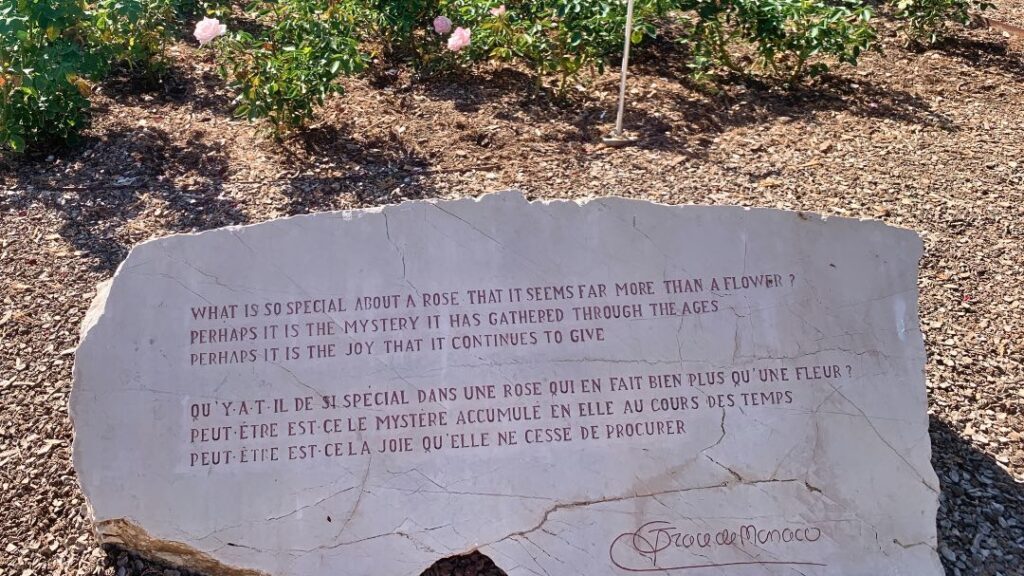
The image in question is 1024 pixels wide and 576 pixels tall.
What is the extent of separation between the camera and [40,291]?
4.18m

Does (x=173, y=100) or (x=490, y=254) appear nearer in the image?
(x=490, y=254)

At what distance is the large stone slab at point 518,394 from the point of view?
2.92 meters

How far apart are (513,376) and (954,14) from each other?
5.06 metres

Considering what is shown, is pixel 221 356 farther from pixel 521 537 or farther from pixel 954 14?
pixel 954 14

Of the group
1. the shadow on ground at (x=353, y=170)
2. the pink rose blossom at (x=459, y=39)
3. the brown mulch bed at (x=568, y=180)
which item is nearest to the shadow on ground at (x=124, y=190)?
the brown mulch bed at (x=568, y=180)

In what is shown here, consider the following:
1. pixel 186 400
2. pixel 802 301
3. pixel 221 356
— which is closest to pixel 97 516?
pixel 186 400

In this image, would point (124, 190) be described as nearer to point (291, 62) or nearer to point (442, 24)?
point (291, 62)

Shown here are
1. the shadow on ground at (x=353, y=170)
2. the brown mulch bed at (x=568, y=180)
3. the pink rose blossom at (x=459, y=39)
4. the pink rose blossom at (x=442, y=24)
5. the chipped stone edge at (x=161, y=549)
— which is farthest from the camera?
the pink rose blossom at (x=442, y=24)

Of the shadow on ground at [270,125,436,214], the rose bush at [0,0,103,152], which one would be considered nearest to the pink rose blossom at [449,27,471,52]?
the shadow on ground at [270,125,436,214]

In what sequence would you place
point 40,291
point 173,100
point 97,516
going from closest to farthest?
1. point 97,516
2. point 40,291
3. point 173,100

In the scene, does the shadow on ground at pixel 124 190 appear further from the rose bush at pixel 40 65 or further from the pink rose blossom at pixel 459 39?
the pink rose blossom at pixel 459 39
